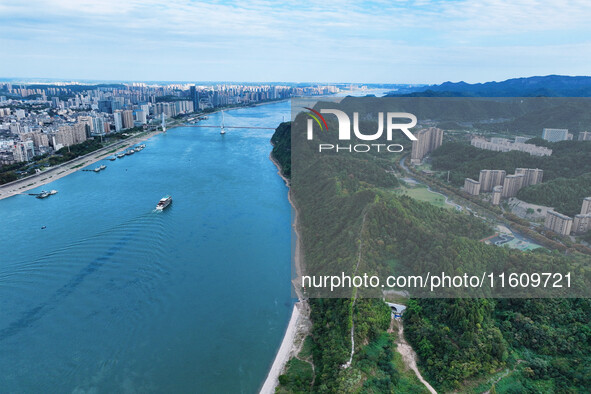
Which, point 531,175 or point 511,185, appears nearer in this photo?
point 511,185

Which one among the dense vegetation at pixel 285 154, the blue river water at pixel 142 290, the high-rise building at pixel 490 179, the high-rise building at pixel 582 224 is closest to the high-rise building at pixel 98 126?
the dense vegetation at pixel 285 154

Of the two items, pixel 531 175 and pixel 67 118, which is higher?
pixel 67 118

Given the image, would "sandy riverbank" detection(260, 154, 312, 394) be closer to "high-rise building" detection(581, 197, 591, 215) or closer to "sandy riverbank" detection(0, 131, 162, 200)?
"high-rise building" detection(581, 197, 591, 215)

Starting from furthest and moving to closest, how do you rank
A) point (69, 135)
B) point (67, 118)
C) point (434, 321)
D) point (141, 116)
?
point (141, 116), point (67, 118), point (69, 135), point (434, 321)

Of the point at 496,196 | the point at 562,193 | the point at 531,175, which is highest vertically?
the point at 531,175

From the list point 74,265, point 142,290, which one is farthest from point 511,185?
point 74,265

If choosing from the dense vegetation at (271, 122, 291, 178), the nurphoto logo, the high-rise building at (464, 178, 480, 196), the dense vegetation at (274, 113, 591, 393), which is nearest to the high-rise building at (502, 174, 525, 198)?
the high-rise building at (464, 178, 480, 196)

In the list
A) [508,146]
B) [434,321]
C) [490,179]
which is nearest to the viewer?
[434,321]

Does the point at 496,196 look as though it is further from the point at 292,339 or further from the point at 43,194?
the point at 43,194
